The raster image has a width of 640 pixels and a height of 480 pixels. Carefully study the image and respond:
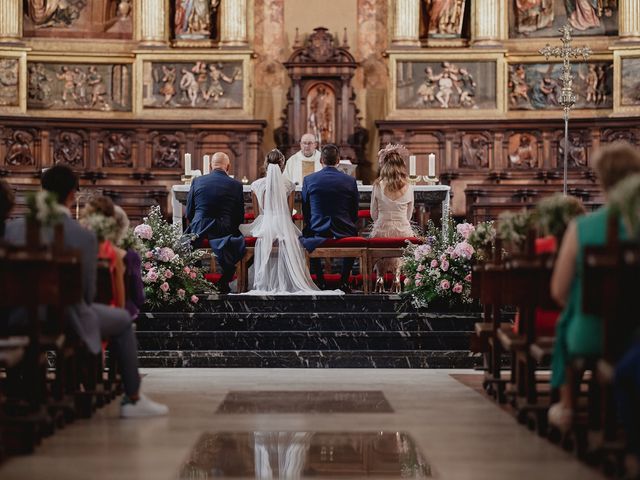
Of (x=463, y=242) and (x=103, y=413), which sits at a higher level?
(x=463, y=242)

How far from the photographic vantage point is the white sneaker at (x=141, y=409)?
7.53 metres

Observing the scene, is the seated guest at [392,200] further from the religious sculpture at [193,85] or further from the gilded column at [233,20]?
the gilded column at [233,20]

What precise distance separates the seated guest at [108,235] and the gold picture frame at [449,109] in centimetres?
1088

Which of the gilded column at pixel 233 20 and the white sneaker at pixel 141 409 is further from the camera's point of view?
the gilded column at pixel 233 20

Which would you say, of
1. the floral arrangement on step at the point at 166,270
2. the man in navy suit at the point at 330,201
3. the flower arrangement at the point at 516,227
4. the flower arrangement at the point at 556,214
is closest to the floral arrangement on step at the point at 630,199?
the flower arrangement at the point at 556,214

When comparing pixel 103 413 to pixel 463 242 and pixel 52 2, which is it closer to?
pixel 463 242

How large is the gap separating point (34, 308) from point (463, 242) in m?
6.10

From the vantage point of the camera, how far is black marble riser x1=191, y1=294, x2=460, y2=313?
488 inches

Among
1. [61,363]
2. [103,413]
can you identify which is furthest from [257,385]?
[61,363]

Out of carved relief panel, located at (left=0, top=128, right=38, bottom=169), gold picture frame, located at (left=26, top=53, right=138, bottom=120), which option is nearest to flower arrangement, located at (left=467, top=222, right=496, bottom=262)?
gold picture frame, located at (left=26, top=53, right=138, bottom=120)

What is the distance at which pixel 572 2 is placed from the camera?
19.4m

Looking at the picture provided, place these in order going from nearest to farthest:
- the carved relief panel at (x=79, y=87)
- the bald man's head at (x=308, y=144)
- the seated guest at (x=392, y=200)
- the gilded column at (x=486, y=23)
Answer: the seated guest at (x=392, y=200) < the bald man's head at (x=308, y=144) < the gilded column at (x=486, y=23) < the carved relief panel at (x=79, y=87)

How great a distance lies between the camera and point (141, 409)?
7.55 meters

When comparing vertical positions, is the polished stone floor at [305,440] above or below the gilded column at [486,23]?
Result: below
